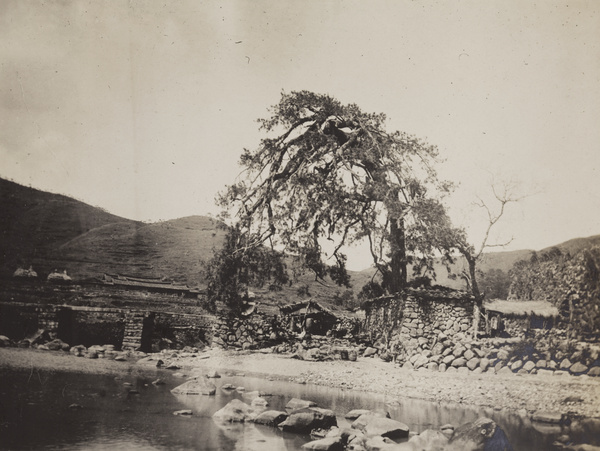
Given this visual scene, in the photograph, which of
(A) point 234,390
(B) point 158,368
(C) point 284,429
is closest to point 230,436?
(C) point 284,429

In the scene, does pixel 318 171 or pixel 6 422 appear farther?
pixel 318 171

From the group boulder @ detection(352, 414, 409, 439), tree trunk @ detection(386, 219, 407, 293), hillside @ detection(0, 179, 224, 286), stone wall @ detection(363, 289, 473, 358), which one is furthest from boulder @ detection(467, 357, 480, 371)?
hillside @ detection(0, 179, 224, 286)

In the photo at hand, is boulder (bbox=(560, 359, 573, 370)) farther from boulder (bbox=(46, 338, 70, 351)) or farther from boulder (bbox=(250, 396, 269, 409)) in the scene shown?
boulder (bbox=(46, 338, 70, 351))

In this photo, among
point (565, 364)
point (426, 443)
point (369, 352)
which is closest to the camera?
point (426, 443)

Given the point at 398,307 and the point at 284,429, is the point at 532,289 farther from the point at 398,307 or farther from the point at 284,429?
the point at 284,429

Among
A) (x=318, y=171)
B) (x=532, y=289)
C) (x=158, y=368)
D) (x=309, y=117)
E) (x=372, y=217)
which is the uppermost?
(x=309, y=117)

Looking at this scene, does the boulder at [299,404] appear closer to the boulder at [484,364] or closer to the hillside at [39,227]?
the boulder at [484,364]

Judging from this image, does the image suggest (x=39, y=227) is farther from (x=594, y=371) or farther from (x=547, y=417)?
(x=594, y=371)

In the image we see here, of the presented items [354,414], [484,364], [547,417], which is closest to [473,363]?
[484,364]
